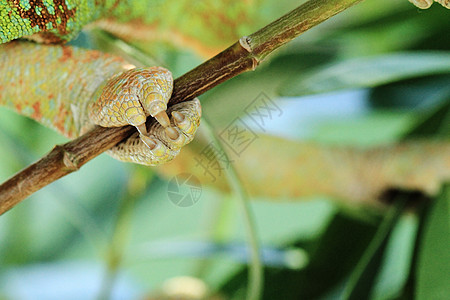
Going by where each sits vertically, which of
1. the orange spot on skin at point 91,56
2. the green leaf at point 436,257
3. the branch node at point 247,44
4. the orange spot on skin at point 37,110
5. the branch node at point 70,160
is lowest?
the green leaf at point 436,257

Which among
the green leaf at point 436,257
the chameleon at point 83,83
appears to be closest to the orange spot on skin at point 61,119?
the chameleon at point 83,83

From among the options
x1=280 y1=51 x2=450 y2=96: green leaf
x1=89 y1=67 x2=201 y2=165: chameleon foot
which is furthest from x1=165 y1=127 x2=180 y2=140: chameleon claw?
x1=280 y1=51 x2=450 y2=96: green leaf

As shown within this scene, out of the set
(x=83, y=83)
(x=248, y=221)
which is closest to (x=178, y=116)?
(x=83, y=83)

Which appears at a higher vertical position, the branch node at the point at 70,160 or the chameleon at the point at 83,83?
the chameleon at the point at 83,83

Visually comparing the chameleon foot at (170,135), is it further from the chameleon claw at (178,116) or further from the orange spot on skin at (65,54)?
the orange spot on skin at (65,54)

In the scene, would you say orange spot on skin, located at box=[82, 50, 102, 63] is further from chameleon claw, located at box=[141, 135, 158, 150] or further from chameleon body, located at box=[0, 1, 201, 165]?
chameleon claw, located at box=[141, 135, 158, 150]

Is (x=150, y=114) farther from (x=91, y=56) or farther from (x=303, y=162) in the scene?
(x=303, y=162)
